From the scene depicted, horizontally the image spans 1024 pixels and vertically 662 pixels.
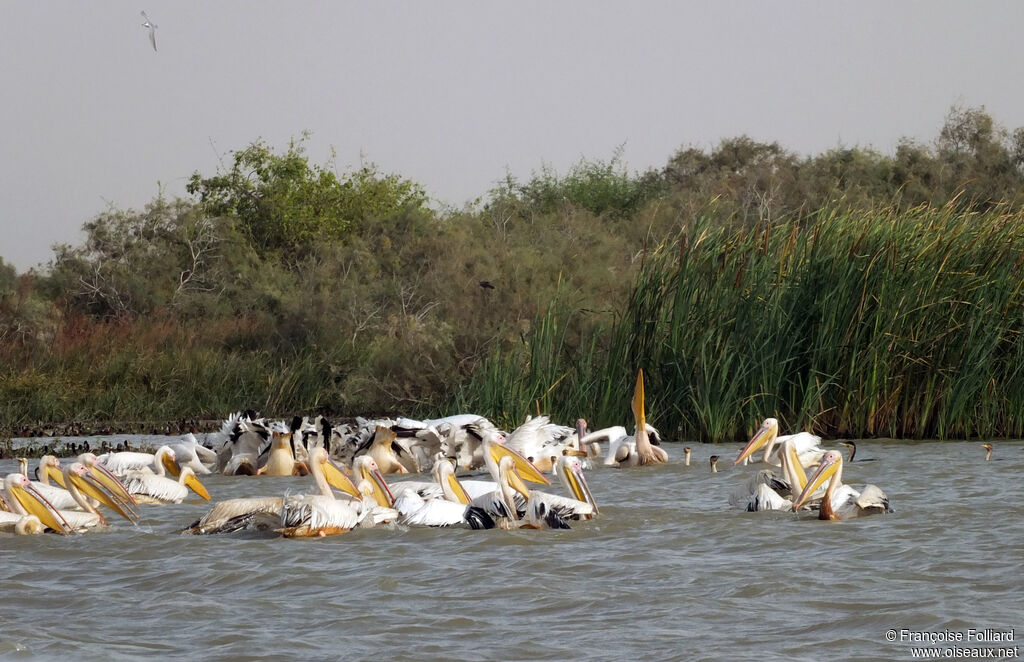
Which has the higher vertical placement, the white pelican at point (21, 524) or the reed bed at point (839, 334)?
the reed bed at point (839, 334)

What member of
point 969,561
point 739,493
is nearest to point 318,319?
point 739,493

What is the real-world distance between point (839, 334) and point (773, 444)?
1820 mm

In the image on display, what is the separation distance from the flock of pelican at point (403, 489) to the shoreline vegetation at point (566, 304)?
1615 mm

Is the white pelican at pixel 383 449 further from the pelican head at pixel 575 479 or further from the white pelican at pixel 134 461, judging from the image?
the pelican head at pixel 575 479

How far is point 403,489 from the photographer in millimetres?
7871

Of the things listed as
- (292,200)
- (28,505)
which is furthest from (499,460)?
(292,200)

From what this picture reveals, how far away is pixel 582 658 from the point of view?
439cm

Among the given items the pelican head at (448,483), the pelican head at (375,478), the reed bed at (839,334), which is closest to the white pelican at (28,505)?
the pelican head at (375,478)

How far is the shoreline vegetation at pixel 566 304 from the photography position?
11617 millimetres

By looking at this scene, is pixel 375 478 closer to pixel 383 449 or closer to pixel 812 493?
pixel 812 493

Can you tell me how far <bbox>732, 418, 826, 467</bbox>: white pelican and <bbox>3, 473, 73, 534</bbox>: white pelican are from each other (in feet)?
14.7

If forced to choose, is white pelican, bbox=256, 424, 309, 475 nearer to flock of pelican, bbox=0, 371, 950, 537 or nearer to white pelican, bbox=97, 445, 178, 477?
flock of pelican, bbox=0, 371, 950, 537

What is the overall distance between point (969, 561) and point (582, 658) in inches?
88.0

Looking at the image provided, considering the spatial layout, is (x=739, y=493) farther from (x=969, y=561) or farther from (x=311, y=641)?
(x=311, y=641)
